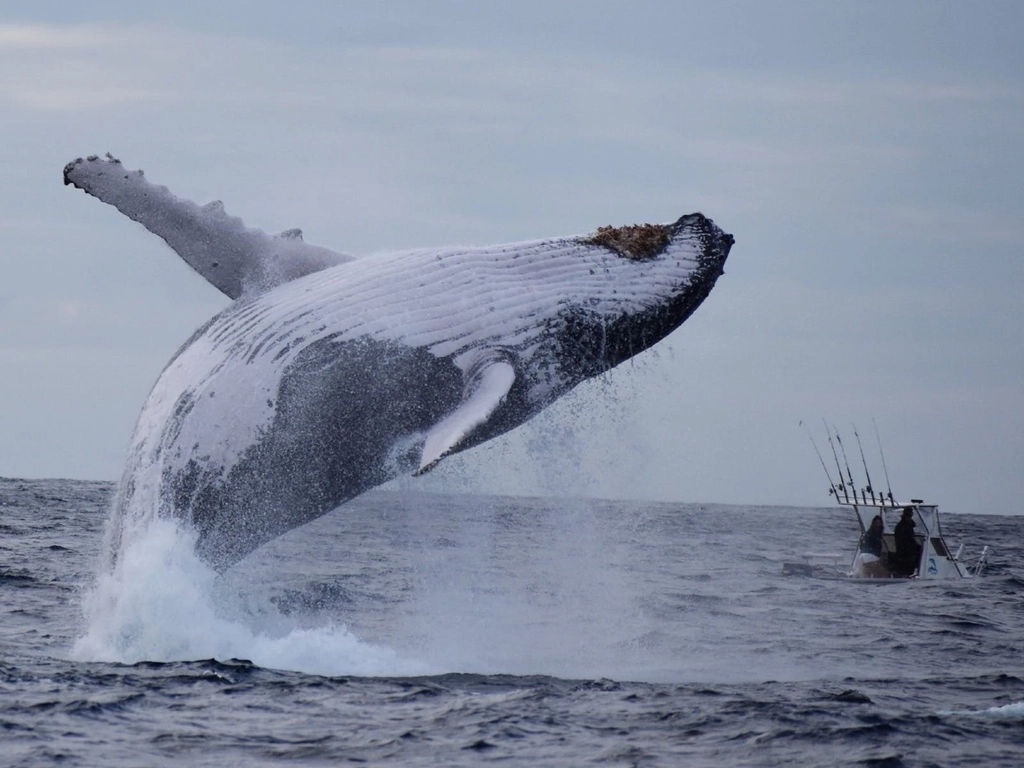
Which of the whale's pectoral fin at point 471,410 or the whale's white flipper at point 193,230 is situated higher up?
the whale's white flipper at point 193,230

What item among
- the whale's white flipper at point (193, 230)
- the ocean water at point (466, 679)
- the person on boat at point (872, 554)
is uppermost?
the whale's white flipper at point (193, 230)

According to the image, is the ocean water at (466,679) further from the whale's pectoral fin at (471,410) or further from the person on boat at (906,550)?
the person on boat at (906,550)

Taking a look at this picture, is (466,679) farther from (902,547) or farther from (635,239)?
(902,547)

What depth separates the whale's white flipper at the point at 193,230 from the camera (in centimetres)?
1030

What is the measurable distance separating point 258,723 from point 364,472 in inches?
71.9

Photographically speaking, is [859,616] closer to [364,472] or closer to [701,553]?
[364,472]

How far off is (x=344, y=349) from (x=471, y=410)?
1156 mm

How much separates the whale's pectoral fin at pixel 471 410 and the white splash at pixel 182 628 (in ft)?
6.11

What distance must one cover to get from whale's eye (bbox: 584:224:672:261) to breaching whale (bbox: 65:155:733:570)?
13 millimetres

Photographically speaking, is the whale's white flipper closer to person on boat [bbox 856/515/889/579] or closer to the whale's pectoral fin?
the whale's pectoral fin

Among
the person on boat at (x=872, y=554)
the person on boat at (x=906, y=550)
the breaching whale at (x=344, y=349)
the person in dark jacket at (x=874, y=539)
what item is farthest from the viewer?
the person in dark jacket at (x=874, y=539)

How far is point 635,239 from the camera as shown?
34.2 feet

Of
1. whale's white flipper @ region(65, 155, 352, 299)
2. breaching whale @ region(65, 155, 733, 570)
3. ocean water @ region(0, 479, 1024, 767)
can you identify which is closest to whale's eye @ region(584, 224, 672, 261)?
breaching whale @ region(65, 155, 733, 570)

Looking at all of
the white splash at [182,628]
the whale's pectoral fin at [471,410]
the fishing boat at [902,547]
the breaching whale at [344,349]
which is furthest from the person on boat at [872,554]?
the whale's pectoral fin at [471,410]
